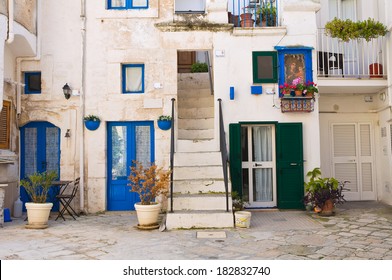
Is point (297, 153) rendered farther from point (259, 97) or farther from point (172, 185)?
point (172, 185)

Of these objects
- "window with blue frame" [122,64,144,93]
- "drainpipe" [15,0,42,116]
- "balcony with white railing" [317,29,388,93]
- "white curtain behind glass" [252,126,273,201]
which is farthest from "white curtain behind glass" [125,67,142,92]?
"balcony with white railing" [317,29,388,93]

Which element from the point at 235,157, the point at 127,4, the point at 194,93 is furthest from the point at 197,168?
the point at 127,4

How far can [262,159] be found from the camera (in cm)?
949

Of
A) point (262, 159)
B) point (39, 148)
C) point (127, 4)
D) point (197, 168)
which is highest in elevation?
point (127, 4)

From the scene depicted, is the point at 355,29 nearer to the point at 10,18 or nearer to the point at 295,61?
the point at 295,61

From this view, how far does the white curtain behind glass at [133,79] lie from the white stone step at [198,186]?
114 inches

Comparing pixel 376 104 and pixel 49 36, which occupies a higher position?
pixel 49 36

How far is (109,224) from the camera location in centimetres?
793

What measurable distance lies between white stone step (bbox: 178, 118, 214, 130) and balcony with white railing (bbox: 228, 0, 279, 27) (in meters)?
2.65

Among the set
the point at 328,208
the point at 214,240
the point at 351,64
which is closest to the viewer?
the point at 214,240

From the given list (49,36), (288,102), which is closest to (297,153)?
(288,102)

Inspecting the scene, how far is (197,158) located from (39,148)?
4025 mm

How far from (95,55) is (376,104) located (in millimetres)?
7698

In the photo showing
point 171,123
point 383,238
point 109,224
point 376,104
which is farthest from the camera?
point 376,104
